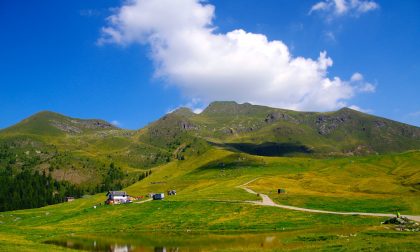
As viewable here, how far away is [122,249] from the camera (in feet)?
198

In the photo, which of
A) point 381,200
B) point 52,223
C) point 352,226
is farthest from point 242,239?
point 52,223

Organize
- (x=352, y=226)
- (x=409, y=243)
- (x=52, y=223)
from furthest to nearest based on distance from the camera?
(x=52, y=223)
(x=352, y=226)
(x=409, y=243)

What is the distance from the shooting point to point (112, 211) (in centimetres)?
12244

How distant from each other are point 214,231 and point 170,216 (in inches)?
980

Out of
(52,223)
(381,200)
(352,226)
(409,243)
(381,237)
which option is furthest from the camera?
(52,223)

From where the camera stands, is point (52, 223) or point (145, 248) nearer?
point (145, 248)

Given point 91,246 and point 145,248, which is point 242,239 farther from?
point 91,246

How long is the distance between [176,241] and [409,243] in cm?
3655

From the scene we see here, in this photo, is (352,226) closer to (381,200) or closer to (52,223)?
(381,200)

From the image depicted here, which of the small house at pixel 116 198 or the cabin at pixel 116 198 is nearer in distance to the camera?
the cabin at pixel 116 198

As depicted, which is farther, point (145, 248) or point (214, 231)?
point (214, 231)

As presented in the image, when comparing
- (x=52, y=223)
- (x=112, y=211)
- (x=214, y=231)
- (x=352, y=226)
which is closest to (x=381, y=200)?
(x=352, y=226)

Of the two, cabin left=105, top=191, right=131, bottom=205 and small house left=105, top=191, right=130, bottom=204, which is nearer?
cabin left=105, top=191, right=131, bottom=205

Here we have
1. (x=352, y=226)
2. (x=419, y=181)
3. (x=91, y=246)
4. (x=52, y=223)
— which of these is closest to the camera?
(x=91, y=246)
